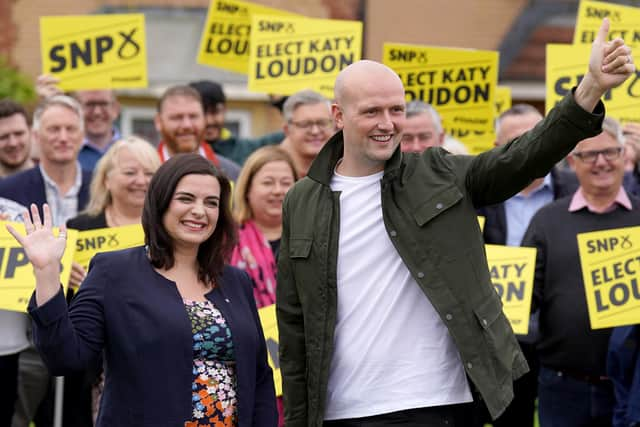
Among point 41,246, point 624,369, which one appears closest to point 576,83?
point 624,369

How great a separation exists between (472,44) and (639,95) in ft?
38.4

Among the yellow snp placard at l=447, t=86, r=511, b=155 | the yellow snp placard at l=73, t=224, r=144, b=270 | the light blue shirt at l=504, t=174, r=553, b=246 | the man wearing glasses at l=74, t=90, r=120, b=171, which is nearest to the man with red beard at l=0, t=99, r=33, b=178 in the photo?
the man wearing glasses at l=74, t=90, r=120, b=171

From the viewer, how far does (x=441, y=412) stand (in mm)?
4309

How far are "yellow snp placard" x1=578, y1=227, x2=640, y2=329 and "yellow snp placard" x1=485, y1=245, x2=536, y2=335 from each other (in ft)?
1.02

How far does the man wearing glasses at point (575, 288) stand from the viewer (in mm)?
6824

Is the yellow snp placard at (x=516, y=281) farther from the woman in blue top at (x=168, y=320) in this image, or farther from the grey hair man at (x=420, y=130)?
the woman in blue top at (x=168, y=320)

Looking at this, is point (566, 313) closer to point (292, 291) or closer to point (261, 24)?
point (292, 291)

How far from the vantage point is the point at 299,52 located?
8.74 meters

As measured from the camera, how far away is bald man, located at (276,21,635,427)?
427 centimetres

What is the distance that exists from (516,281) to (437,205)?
262 cm

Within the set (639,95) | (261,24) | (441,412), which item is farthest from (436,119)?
(441,412)

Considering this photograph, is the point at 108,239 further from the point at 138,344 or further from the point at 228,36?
the point at 228,36

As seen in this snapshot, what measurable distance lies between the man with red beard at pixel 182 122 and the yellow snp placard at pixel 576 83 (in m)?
2.19

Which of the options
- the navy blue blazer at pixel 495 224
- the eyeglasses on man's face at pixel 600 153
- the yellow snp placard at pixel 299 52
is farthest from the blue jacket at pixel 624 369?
the yellow snp placard at pixel 299 52
